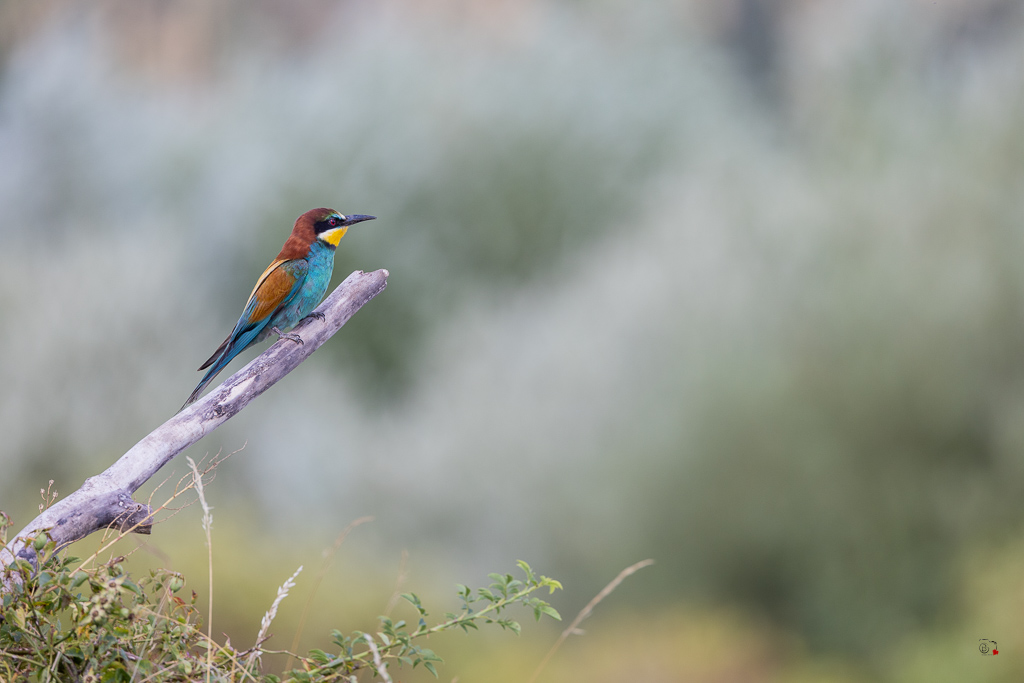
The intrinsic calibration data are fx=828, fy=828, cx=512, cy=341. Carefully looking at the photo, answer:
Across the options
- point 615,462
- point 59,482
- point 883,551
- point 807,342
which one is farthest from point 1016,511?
point 59,482

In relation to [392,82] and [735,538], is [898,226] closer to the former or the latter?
[735,538]

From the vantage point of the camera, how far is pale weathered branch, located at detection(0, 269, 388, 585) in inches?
47.7

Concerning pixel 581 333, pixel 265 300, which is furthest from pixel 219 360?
pixel 581 333

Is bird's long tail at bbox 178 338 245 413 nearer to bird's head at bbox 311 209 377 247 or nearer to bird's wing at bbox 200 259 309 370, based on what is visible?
bird's wing at bbox 200 259 309 370

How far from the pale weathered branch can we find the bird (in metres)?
0.31

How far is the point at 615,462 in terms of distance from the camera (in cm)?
399

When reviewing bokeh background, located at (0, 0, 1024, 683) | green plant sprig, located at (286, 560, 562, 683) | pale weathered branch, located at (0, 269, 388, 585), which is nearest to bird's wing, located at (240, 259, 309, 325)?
pale weathered branch, located at (0, 269, 388, 585)

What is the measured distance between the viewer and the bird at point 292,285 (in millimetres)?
1999

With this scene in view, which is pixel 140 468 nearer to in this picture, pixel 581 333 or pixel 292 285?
pixel 292 285

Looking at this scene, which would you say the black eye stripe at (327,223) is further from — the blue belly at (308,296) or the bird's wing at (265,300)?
the bird's wing at (265,300)

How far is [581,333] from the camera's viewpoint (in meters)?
4.33

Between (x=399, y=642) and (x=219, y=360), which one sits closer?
(x=399, y=642)

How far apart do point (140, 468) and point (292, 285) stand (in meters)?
0.81

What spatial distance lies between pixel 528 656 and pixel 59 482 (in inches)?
117
